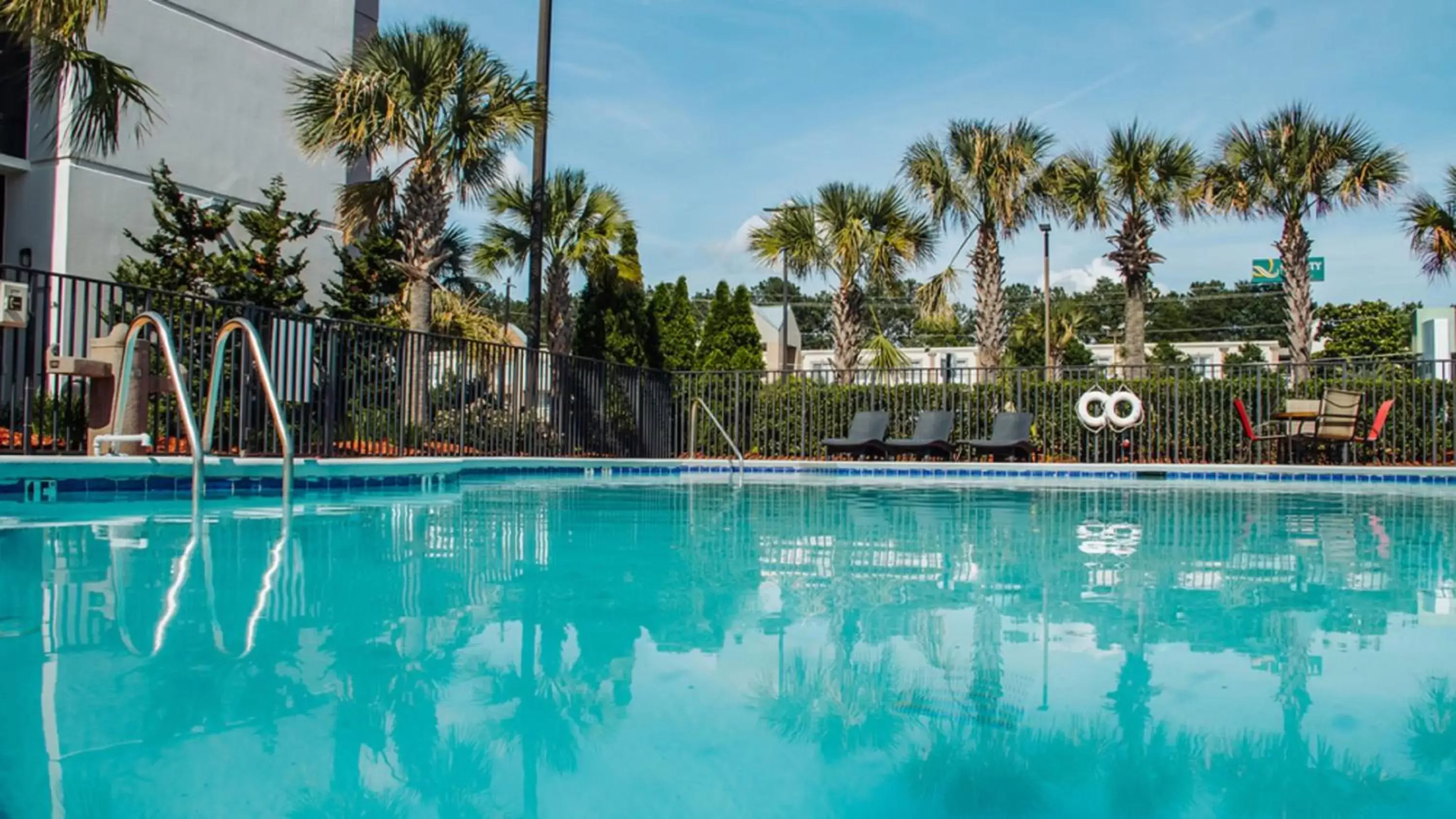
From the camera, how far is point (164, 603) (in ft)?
11.6

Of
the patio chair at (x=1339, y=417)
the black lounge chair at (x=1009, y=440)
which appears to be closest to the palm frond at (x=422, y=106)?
the black lounge chair at (x=1009, y=440)

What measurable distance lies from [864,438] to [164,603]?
12917 mm

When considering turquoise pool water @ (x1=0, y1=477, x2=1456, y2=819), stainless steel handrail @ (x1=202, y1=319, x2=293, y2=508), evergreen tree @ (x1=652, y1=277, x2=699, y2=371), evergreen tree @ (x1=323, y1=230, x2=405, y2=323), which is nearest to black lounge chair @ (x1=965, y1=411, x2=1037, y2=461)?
evergreen tree @ (x1=323, y1=230, x2=405, y2=323)

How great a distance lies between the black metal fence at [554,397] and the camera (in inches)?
333

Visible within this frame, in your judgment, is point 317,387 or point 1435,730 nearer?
point 1435,730

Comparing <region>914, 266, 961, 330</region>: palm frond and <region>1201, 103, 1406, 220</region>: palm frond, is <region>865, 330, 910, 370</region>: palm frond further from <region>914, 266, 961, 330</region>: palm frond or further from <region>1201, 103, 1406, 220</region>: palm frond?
<region>1201, 103, 1406, 220</region>: palm frond

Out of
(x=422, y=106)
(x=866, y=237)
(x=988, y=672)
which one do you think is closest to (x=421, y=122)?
(x=422, y=106)

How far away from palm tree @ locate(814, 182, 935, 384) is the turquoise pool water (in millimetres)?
11899

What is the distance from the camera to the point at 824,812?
Answer: 184 centimetres

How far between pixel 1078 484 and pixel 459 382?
7.46 metres

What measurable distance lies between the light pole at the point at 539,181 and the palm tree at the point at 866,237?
5.05 metres

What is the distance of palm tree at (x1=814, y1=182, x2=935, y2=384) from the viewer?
55.8ft

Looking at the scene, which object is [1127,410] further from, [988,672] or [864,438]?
[988,672]

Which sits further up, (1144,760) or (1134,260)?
(1134,260)
